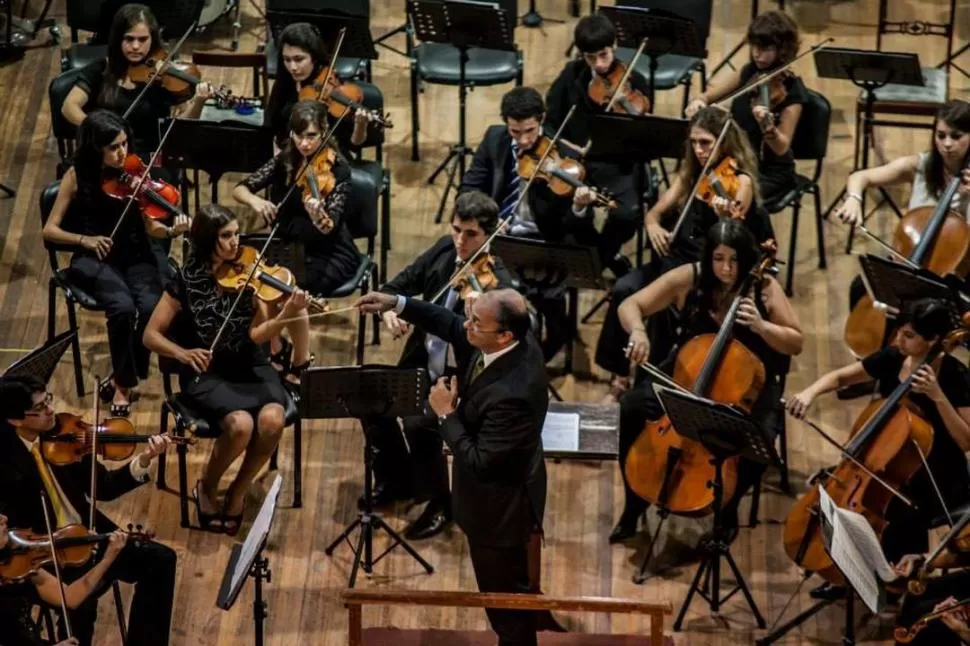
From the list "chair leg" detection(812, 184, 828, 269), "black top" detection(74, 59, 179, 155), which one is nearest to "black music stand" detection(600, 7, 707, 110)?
"chair leg" detection(812, 184, 828, 269)

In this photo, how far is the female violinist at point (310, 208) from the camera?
751 centimetres

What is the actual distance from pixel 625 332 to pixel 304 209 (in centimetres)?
139

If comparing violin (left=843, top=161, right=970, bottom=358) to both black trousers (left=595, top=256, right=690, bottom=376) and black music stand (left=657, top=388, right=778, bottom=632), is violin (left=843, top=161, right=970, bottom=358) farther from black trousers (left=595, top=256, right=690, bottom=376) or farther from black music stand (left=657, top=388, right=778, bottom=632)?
black music stand (left=657, top=388, right=778, bottom=632)

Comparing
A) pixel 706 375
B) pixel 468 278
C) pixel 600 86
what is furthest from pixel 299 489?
pixel 600 86

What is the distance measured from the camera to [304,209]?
7629 millimetres

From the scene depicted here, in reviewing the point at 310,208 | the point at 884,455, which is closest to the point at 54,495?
the point at 310,208

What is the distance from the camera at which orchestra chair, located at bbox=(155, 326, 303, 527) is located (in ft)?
22.5

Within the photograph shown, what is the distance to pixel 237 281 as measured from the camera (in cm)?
681

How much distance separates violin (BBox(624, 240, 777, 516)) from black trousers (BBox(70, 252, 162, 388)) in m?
2.09

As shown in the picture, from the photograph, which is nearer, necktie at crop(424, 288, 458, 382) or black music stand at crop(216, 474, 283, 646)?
black music stand at crop(216, 474, 283, 646)

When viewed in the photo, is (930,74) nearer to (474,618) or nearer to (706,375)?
(706,375)

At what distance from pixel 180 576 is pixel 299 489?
0.60 meters

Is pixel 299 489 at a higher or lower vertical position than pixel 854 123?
lower

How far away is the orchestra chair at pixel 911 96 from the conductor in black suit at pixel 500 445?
3.10 metres
